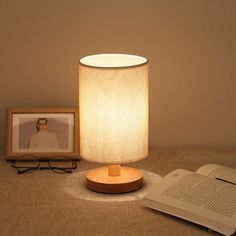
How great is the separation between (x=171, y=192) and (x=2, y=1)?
89cm

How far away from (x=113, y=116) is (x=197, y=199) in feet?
1.09

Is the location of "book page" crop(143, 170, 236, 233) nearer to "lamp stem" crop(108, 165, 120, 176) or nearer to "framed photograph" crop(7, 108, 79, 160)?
"lamp stem" crop(108, 165, 120, 176)

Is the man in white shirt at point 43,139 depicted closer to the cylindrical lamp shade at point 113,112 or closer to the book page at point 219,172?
the cylindrical lamp shade at point 113,112

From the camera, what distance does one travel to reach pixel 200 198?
5.68ft

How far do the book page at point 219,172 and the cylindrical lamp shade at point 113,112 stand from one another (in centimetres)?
20

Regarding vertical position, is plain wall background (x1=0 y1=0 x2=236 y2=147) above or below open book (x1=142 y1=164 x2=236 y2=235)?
above

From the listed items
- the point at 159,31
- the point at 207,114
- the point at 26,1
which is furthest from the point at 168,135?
the point at 26,1

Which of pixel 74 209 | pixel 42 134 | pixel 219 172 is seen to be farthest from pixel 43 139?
pixel 219 172

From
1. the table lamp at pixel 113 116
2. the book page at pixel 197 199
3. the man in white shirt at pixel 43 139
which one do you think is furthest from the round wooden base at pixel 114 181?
the man in white shirt at pixel 43 139

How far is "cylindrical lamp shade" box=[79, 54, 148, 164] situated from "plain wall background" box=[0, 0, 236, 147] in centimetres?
34

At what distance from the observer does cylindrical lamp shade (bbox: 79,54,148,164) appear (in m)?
1.79

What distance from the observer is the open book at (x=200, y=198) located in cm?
164

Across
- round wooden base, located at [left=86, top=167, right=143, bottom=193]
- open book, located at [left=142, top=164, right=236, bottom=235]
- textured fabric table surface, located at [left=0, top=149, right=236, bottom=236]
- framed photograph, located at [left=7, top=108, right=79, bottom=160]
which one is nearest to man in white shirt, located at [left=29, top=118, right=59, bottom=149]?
framed photograph, located at [left=7, top=108, right=79, bottom=160]

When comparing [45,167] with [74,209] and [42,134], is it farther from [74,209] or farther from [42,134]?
[74,209]
